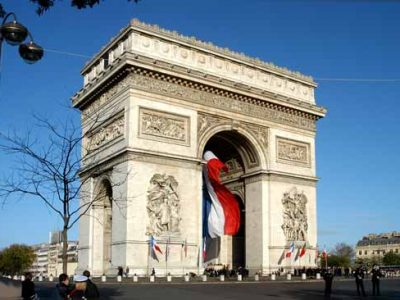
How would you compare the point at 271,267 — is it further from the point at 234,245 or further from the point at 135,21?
the point at 135,21

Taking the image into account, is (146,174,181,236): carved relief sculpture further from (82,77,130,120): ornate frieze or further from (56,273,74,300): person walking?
(56,273,74,300): person walking

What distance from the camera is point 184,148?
33125 mm

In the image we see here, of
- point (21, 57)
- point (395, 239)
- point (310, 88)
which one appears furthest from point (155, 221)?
point (395, 239)

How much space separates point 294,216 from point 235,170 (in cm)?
560

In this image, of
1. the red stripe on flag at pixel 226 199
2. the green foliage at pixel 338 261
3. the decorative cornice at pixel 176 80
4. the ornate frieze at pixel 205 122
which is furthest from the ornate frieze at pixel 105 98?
the green foliage at pixel 338 261

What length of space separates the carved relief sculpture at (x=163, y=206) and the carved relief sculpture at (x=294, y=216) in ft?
30.7

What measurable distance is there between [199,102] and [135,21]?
6479 mm

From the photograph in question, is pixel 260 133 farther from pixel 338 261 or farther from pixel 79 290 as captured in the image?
pixel 338 261

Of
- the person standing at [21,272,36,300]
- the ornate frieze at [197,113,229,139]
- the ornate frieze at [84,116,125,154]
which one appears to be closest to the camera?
the person standing at [21,272,36,300]

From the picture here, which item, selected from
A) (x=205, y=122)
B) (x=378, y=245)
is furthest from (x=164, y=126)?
(x=378, y=245)

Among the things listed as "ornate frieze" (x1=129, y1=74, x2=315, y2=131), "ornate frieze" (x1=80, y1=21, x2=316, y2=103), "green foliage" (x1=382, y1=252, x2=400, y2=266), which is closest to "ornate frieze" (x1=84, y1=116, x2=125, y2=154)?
"ornate frieze" (x1=129, y1=74, x2=315, y2=131)

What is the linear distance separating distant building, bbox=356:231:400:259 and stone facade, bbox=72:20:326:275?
315 ft

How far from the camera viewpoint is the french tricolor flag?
3650cm

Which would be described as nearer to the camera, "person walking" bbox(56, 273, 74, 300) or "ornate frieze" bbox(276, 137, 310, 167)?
"person walking" bbox(56, 273, 74, 300)
